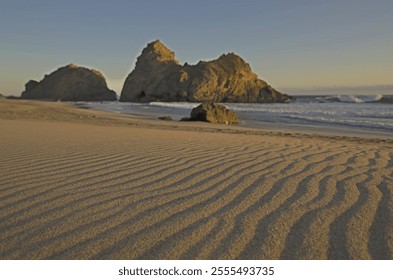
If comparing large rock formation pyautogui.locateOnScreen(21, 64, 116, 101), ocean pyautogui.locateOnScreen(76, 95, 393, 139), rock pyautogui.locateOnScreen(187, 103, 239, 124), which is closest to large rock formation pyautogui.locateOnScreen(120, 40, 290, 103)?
large rock formation pyautogui.locateOnScreen(21, 64, 116, 101)

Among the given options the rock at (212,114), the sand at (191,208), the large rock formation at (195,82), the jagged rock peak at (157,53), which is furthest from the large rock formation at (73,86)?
the sand at (191,208)

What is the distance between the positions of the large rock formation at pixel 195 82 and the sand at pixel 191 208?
63.7 meters

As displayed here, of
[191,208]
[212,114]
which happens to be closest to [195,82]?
[212,114]

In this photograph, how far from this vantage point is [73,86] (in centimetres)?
9300

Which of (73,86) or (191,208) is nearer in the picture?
(191,208)

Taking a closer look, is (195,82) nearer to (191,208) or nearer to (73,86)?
(73,86)

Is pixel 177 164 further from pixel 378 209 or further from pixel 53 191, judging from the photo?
pixel 378 209

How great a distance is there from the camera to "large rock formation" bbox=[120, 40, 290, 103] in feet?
229

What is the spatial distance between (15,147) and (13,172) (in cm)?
189

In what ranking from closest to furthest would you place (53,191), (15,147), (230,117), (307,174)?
(53,191) → (307,174) → (15,147) → (230,117)

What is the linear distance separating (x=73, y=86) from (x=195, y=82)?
4273 cm

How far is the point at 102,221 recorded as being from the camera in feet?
7.88
